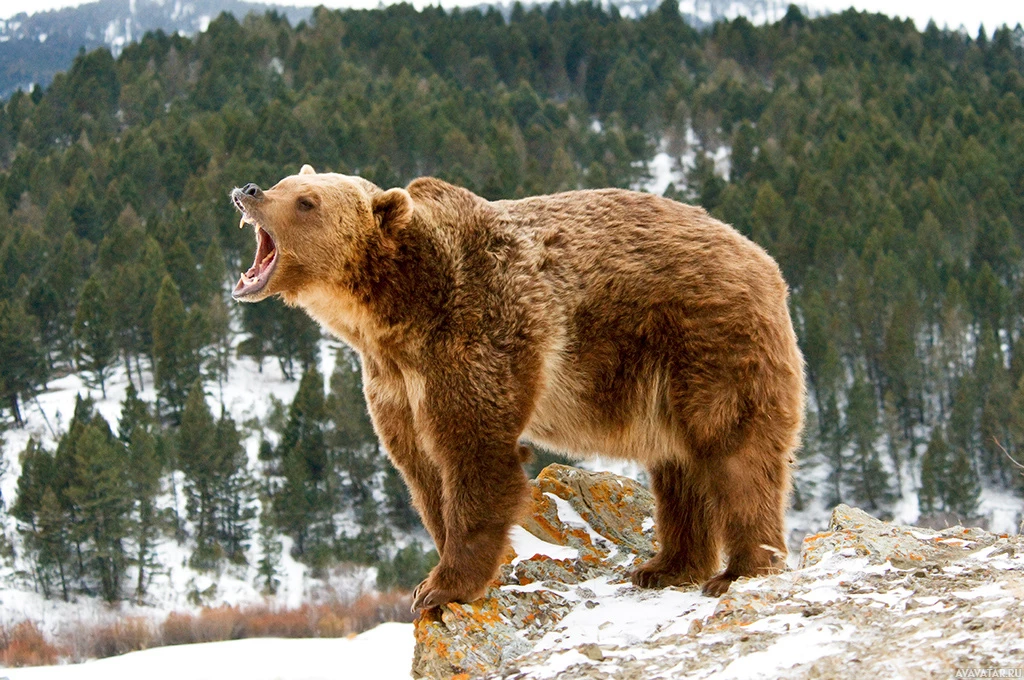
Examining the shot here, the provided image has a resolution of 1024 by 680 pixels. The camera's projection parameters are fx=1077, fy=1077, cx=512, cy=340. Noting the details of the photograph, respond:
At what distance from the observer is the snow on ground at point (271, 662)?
15.1 metres

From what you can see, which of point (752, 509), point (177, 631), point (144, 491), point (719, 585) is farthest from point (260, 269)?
point (144, 491)

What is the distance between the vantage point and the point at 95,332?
85312mm

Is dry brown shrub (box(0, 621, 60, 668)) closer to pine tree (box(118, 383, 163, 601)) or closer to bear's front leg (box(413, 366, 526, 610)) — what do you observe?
pine tree (box(118, 383, 163, 601))

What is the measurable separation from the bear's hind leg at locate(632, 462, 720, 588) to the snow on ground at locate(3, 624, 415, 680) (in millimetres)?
5936

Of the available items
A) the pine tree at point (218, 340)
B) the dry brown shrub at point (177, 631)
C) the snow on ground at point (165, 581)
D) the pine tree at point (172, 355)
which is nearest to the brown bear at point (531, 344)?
the dry brown shrub at point (177, 631)

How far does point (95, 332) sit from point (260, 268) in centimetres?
8528

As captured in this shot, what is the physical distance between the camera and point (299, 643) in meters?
21.0

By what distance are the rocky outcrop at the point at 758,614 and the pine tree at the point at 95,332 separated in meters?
84.0

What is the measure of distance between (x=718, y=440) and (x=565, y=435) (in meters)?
0.92

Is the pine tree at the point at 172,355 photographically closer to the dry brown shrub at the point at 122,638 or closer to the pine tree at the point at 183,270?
the pine tree at the point at 183,270

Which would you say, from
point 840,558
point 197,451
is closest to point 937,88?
point 197,451

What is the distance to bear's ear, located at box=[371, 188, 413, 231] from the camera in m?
6.25

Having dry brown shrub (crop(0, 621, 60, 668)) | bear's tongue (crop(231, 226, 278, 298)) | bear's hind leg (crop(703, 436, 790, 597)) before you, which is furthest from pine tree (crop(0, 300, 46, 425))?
bear's hind leg (crop(703, 436, 790, 597))

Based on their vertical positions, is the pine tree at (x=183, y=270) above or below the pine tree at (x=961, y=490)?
above
